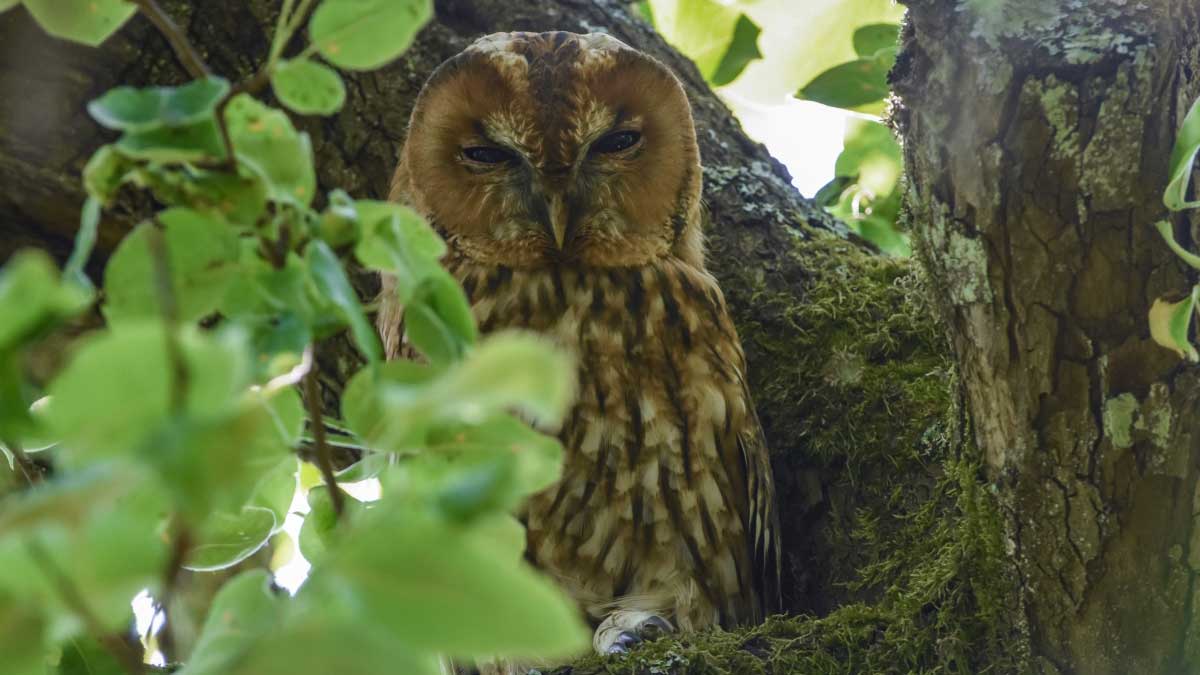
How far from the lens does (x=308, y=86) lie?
0.64 meters

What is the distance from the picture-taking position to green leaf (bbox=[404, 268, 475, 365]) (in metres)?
0.62

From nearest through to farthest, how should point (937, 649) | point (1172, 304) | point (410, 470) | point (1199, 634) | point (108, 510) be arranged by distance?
point (108, 510), point (410, 470), point (1172, 304), point (1199, 634), point (937, 649)

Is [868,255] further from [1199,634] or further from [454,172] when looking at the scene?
[1199,634]

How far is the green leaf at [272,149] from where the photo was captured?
615 mm

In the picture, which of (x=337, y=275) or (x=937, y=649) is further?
(x=937, y=649)

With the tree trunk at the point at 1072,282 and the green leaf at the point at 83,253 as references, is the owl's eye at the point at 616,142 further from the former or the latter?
the green leaf at the point at 83,253

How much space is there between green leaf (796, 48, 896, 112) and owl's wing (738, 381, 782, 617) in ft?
1.70

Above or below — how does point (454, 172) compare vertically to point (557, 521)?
above

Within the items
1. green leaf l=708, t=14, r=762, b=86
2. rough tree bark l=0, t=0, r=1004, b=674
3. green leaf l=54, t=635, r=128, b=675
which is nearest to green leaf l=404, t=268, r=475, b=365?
green leaf l=54, t=635, r=128, b=675

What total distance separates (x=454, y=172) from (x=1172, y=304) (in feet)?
4.25

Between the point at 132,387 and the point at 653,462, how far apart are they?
172 centimetres

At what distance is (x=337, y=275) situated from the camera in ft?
1.92

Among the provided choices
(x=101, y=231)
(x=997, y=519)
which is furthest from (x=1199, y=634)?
(x=101, y=231)

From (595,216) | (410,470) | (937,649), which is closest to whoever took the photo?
(410,470)
